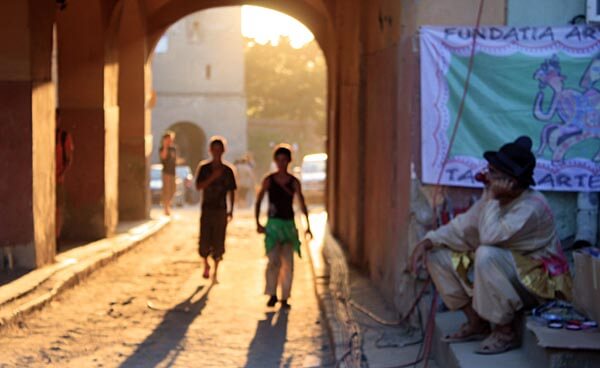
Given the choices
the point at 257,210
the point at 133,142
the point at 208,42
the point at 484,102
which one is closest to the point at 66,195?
the point at 133,142

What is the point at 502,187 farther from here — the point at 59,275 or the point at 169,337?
the point at 59,275

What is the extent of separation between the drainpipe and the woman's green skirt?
Answer: 3.20 meters

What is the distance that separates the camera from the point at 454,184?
318 inches

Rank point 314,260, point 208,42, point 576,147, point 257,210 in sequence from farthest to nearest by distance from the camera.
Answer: point 208,42
point 314,260
point 257,210
point 576,147

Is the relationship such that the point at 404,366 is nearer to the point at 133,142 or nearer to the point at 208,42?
the point at 133,142

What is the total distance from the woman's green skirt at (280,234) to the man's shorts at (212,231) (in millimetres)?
1582

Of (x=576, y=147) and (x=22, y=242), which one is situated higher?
(x=576, y=147)

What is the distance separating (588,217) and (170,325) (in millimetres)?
3783

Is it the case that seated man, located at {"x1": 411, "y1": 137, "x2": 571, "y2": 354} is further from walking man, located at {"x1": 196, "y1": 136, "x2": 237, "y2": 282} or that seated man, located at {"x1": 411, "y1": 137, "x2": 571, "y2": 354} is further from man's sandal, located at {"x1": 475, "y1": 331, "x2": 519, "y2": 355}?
walking man, located at {"x1": 196, "y1": 136, "x2": 237, "y2": 282}

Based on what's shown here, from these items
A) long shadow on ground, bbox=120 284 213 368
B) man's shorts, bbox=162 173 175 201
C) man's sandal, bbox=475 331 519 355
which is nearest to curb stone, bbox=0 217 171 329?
long shadow on ground, bbox=120 284 213 368

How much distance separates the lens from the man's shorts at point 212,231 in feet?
38.7

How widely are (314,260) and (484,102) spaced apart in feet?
19.1

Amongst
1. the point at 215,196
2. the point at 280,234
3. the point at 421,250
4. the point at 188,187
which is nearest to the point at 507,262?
the point at 421,250

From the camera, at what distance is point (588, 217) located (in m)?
7.91
